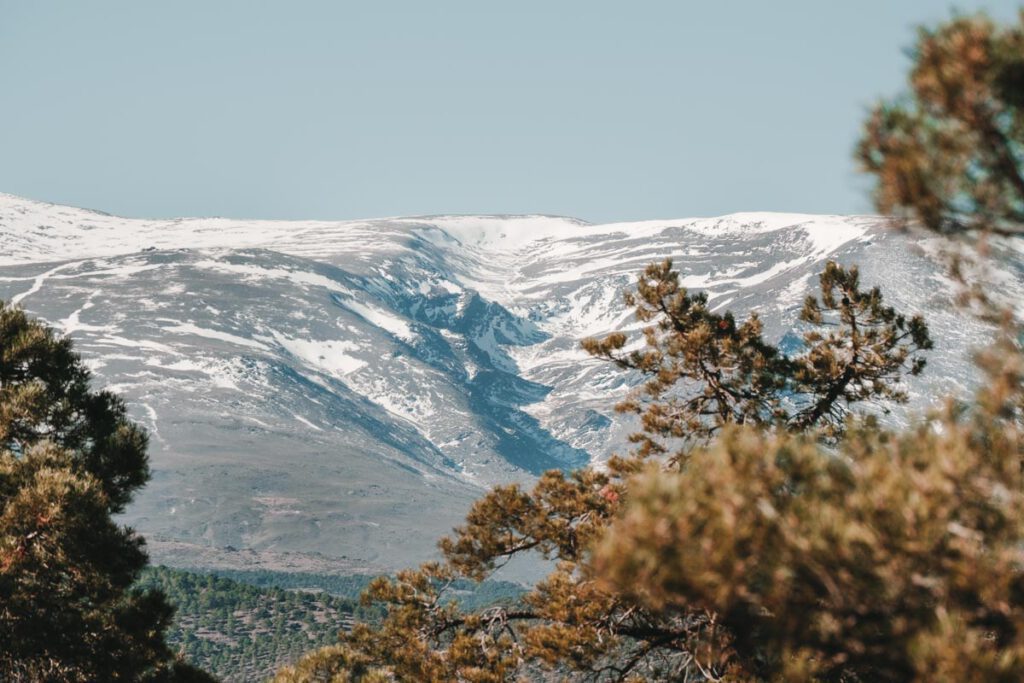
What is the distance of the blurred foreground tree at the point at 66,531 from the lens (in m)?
15.2

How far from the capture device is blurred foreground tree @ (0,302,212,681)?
1516cm

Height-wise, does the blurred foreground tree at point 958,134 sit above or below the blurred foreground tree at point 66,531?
above

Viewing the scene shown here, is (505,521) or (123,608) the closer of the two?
(123,608)

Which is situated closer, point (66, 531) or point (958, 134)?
point (958, 134)

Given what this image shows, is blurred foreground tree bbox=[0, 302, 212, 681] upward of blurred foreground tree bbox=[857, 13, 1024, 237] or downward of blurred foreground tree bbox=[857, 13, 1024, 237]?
downward

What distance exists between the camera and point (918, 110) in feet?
30.0

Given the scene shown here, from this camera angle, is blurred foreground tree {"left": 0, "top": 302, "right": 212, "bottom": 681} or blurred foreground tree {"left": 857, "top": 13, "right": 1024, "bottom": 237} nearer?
blurred foreground tree {"left": 857, "top": 13, "right": 1024, "bottom": 237}

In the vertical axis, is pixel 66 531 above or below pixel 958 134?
below

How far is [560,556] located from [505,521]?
2.12m

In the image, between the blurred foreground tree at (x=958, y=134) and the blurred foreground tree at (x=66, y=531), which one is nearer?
the blurred foreground tree at (x=958, y=134)

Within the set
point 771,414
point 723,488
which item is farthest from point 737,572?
point 771,414

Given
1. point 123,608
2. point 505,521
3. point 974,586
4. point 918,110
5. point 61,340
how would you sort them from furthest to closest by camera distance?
point 505,521
point 61,340
point 123,608
point 918,110
point 974,586

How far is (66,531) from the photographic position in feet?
49.7

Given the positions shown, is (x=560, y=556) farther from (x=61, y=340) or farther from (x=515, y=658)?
(x=61, y=340)
